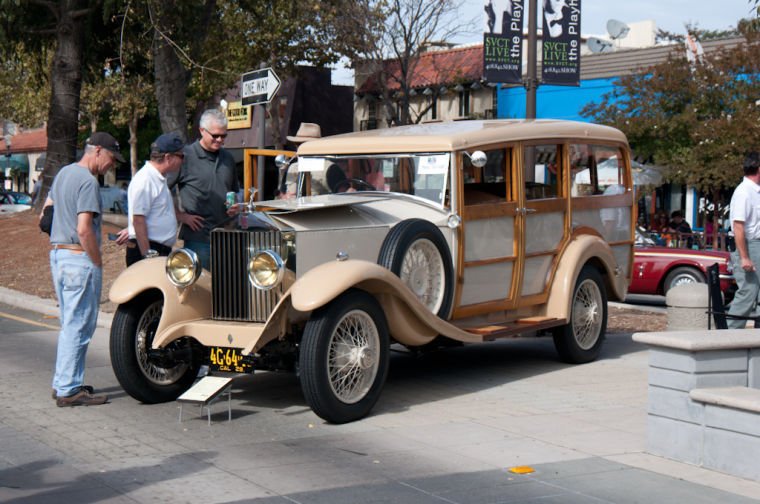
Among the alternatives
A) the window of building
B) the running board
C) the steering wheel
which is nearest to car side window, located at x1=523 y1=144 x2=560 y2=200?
the running board

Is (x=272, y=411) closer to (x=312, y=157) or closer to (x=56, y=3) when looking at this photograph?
(x=312, y=157)

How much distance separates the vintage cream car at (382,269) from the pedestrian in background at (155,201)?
48 cm

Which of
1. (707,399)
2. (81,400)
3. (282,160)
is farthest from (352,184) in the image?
(707,399)

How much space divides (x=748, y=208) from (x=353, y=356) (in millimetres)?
4617

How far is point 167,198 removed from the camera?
8.19 metres

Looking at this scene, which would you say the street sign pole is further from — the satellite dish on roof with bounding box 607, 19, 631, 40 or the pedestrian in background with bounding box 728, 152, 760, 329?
the satellite dish on roof with bounding box 607, 19, 631, 40

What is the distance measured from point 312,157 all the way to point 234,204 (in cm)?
163

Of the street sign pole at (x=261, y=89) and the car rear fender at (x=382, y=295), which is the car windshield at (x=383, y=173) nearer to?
the car rear fender at (x=382, y=295)

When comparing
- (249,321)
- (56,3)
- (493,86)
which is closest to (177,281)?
(249,321)

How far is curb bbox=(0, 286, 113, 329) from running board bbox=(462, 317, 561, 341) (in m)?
5.71

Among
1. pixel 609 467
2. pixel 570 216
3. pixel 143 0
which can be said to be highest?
pixel 143 0

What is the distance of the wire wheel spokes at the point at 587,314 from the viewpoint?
32.2ft

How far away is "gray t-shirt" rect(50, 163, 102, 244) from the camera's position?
7.44m

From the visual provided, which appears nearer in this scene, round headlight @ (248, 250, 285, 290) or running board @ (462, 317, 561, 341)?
round headlight @ (248, 250, 285, 290)
